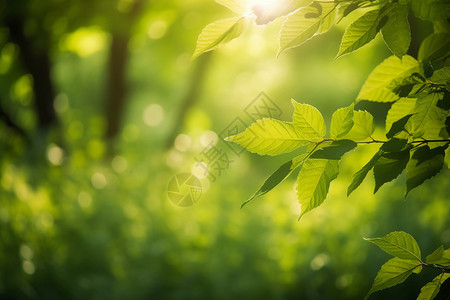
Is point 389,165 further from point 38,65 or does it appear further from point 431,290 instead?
point 38,65

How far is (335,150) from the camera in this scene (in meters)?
1.00

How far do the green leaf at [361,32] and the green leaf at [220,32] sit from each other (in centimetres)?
25

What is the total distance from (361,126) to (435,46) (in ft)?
0.97

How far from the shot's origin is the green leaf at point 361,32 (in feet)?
3.44

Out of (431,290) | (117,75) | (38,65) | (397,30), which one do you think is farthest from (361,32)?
(117,75)

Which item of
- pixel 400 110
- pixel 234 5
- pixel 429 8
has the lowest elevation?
pixel 400 110

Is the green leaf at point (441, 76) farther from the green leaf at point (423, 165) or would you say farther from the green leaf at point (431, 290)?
the green leaf at point (431, 290)

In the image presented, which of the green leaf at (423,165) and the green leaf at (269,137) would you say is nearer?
the green leaf at (269,137)

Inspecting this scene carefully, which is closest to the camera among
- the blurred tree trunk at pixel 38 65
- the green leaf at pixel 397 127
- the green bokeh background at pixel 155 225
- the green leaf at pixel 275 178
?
the green leaf at pixel 275 178

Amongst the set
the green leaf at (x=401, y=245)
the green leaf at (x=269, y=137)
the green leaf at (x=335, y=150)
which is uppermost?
the green leaf at (x=269, y=137)

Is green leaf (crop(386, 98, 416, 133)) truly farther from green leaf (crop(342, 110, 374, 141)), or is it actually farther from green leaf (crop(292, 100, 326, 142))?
green leaf (crop(292, 100, 326, 142))

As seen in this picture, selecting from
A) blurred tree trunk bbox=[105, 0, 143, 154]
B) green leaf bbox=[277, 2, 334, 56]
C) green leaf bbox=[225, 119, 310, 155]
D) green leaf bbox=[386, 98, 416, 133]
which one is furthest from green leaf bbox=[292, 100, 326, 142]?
blurred tree trunk bbox=[105, 0, 143, 154]

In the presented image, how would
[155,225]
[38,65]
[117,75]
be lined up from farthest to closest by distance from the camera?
[117,75] → [38,65] → [155,225]

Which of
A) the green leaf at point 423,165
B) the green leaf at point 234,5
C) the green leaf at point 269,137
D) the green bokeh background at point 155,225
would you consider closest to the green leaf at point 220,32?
the green leaf at point 234,5
